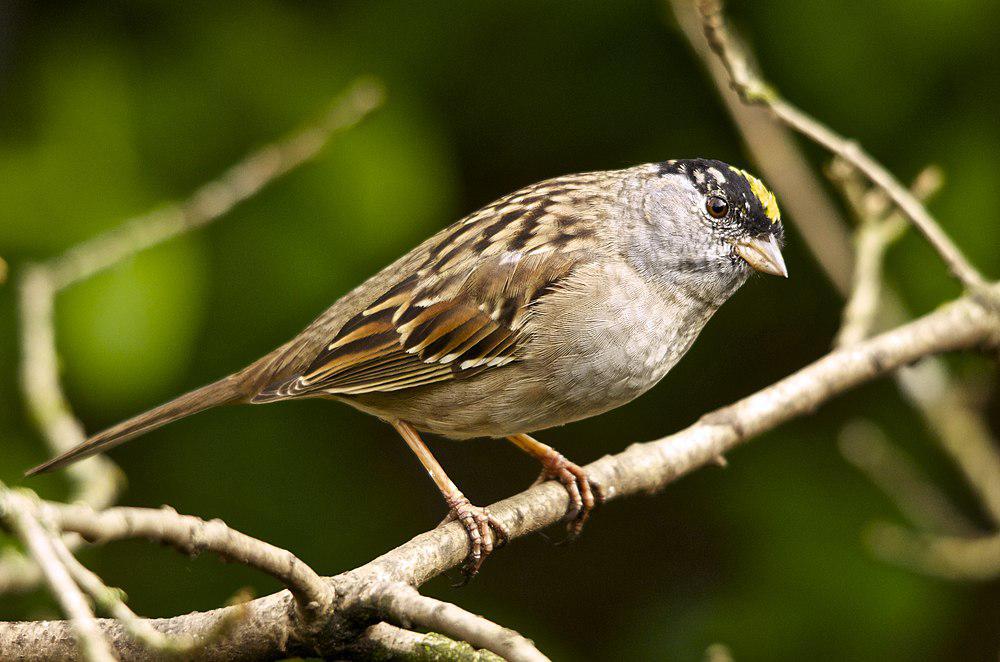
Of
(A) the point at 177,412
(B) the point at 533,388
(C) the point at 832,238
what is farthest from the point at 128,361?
(C) the point at 832,238

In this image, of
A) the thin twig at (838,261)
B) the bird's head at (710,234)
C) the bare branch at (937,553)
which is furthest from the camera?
the thin twig at (838,261)

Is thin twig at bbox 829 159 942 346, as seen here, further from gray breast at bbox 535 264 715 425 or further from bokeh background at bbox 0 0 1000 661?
gray breast at bbox 535 264 715 425

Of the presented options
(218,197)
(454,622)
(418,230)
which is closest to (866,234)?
(418,230)

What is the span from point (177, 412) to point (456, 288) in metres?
0.86

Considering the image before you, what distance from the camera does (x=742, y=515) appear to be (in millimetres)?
4102

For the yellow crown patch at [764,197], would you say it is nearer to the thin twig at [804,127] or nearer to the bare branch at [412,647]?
the thin twig at [804,127]

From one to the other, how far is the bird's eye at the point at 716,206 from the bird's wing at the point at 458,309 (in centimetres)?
34

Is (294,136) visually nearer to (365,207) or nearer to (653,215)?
(365,207)

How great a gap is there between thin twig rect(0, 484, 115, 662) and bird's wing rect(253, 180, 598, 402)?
180 cm

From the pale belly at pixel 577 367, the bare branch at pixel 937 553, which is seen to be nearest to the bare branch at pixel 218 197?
the pale belly at pixel 577 367

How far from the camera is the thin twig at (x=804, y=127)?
2.88 metres

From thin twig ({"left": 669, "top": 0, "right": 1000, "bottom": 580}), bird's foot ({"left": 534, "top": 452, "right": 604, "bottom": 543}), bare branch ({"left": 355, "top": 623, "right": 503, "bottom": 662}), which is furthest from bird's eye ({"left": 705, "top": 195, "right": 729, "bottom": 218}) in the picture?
bare branch ({"left": 355, "top": 623, "right": 503, "bottom": 662})

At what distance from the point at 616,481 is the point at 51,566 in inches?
78.9

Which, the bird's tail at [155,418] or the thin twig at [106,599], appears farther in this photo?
the bird's tail at [155,418]
